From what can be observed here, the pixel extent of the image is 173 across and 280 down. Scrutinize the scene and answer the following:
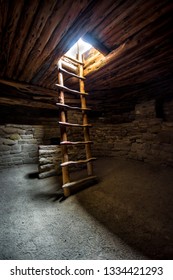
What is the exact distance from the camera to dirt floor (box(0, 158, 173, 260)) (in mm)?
1426

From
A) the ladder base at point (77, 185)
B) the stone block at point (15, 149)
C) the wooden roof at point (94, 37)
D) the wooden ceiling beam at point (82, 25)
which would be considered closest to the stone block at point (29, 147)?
the stone block at point (15, 149)

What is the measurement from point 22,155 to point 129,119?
4.33 m

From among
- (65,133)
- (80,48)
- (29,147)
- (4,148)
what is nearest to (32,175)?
(29,147)

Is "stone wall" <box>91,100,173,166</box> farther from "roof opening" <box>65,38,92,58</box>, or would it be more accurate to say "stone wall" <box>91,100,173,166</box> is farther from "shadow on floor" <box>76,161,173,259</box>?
"roof opening" <box>65,38,92,58</box>

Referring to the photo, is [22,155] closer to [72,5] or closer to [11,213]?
[11,213]

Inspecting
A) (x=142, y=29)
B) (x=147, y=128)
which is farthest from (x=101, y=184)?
(x=142, y=29)

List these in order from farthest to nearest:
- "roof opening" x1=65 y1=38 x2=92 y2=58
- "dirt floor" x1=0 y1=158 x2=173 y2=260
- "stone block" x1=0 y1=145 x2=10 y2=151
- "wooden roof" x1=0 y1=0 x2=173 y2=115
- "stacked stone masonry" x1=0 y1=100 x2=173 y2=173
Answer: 1. "stone block" x1=0 y1=145 x2=10 y2=151
2. "stacked stone masonry" x1=0 y1=100 x2=173 y2=173
3. "roof opening" x1=65 y1=38 x2=92 y2=58
4. "wooden roof" x1=0 y1=0 x2=173 y2=115
5. "dirt floor" x1=0 y1=158 x2=173 y2=260

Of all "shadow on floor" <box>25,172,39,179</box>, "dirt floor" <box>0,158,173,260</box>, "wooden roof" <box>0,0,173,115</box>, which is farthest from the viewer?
"shadow on floor" <box>25,172,39,179</box>

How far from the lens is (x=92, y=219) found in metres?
1.92

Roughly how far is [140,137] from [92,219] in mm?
3244

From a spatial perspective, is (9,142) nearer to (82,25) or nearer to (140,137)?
(82,25)

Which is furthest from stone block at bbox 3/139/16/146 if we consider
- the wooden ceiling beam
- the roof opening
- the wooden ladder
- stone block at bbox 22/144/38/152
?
the roof opening

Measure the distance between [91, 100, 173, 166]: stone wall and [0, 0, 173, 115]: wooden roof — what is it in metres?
0.94
